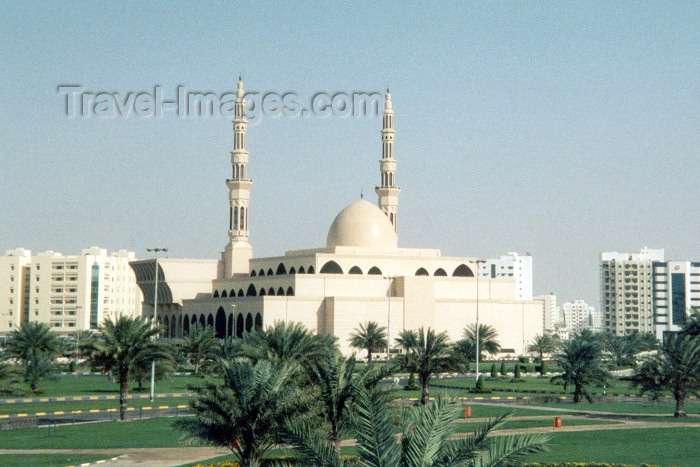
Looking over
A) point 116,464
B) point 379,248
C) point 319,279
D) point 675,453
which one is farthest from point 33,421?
point 379,248

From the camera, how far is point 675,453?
25.9 metres

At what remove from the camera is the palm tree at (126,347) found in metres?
35.5

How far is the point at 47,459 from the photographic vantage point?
80.7ft

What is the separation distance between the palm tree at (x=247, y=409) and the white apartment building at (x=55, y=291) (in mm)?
102101

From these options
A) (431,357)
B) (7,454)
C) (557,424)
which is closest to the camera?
(7,454)

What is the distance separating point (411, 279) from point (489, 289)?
31.9 feet

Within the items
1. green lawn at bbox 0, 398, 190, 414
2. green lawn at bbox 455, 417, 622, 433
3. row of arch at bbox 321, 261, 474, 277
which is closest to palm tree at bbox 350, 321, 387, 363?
row of arch at bbox 321, 261, 474, 277

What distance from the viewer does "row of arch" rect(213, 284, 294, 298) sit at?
80.9 m

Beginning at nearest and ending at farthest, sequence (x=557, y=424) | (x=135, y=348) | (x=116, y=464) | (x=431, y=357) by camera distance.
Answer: (x=116, y=464) < (x=557, y=424) < (x=135, y=348) < (x=431, y=357)

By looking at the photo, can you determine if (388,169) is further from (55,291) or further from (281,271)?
(55,291)

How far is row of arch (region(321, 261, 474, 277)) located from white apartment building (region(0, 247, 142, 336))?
45.6 m

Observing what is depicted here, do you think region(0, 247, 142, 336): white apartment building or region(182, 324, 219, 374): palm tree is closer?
region(182, 324, 219, 374): palm tree

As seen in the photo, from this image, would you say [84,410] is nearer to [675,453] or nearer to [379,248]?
[675,453]

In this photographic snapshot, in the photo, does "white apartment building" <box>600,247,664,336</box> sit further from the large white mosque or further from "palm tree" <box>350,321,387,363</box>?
"palm tree" <box>350,321,387,363</box>
